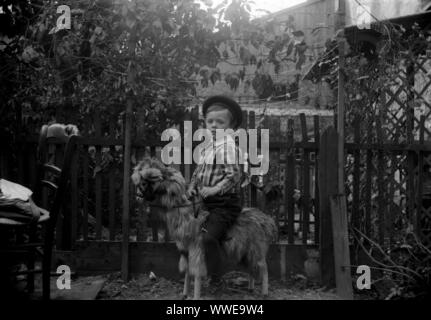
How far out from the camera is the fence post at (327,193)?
13.4 feet

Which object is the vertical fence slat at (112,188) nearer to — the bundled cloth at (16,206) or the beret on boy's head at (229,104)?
the beret on boy's head at (229,104)

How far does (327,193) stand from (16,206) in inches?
105

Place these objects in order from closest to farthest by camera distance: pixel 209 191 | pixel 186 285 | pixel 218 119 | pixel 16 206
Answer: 1. pixel 16 206
2. pixel 209 191
3. pixel 218 119
4. pixel 186 285

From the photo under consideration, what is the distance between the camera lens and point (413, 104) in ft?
14.5

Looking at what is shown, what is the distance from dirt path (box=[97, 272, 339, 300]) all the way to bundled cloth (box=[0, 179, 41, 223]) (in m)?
1.28

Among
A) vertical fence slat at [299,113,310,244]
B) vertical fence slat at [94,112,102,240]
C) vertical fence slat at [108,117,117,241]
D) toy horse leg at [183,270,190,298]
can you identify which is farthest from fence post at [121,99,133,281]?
vertical fence slat at [299,113,310,244]

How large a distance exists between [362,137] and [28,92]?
3.50 m

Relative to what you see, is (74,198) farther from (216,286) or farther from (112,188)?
(216,286)

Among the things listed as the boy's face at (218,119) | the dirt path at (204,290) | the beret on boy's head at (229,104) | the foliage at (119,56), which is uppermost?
the foliage at (119,56)

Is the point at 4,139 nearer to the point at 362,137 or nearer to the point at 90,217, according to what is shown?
the point at 90,217

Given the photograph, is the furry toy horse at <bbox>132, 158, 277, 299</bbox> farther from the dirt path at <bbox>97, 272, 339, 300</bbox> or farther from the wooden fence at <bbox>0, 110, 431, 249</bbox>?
the wooden fence at <bbox>0, 110, 431, 249</bbox>

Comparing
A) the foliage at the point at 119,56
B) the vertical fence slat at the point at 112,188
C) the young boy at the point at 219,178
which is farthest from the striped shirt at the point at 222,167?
the vertical fence slat at the point at 112,188

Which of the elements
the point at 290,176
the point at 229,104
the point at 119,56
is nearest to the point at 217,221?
the point at 229,104

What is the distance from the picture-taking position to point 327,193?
13.4 ft
